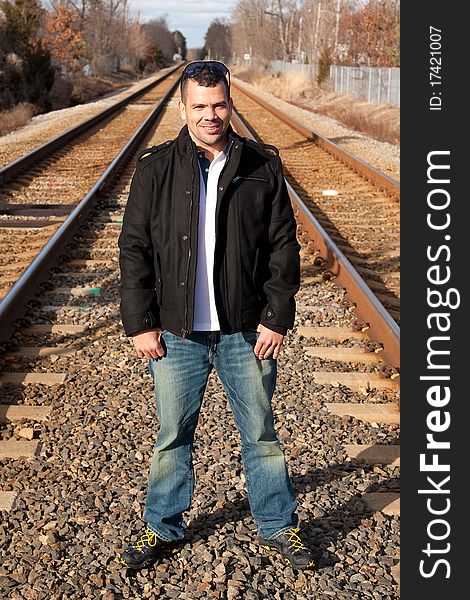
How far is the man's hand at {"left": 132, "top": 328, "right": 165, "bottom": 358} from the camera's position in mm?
3064

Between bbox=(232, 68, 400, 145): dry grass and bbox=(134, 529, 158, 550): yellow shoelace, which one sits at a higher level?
bbox=(232, 68, 400, 145): dry grass

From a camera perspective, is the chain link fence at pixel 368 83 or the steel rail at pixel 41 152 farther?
the chain link fence at pixel 368 83

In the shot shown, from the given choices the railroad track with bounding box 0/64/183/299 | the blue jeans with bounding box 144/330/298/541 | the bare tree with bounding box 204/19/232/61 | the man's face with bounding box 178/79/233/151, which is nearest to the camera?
the man's face with bounding box 178/79/233/151

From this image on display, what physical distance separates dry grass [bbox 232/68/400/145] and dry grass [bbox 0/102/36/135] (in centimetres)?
991

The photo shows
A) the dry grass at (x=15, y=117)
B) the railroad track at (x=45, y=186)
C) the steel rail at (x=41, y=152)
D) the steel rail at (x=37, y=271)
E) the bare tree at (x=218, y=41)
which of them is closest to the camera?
the steel rail at (x=37, y=271)

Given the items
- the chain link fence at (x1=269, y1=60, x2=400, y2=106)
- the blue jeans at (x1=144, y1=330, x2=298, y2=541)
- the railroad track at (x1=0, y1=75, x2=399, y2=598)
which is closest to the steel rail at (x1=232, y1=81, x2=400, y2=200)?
the railroad track at (x1=0, y1=75, x2=399, y2=598)

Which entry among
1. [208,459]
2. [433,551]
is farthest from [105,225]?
[433,551]

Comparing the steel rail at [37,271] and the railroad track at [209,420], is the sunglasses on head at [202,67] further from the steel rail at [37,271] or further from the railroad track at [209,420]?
the steel rail at [37,271]

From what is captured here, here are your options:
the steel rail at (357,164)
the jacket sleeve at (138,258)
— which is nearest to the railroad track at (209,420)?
the jacket sleeve at (138,258)

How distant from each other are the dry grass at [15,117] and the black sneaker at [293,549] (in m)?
20.7

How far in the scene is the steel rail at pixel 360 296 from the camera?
17.8ft

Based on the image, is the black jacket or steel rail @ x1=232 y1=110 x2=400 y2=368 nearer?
the black jacket

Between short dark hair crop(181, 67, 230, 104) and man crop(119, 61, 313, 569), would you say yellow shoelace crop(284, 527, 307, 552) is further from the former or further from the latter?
short dark hair crop(181, 67, 230, 104)

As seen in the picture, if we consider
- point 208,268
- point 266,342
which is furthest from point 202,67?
point 266,342
